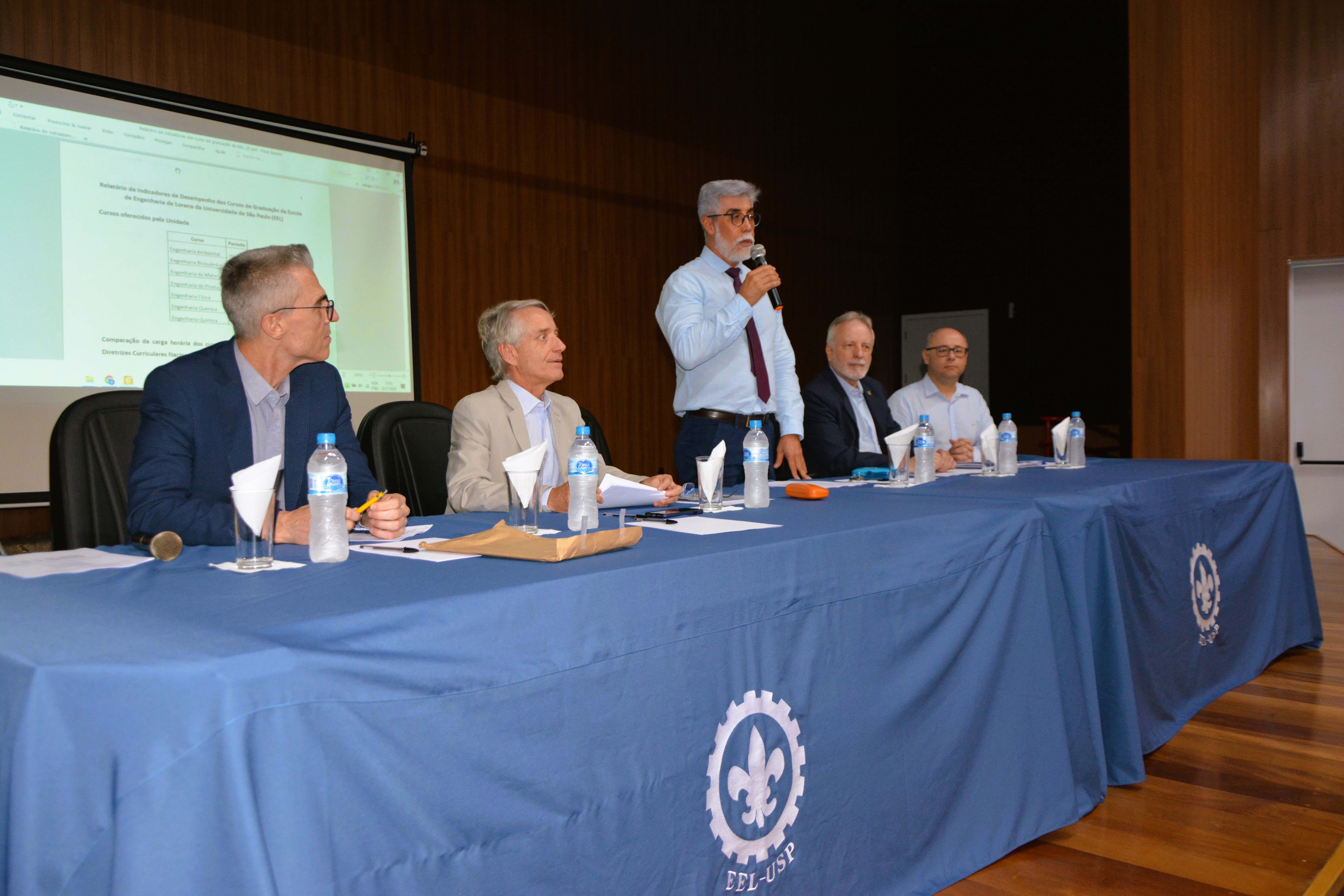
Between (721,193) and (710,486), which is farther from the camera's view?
(721,193)

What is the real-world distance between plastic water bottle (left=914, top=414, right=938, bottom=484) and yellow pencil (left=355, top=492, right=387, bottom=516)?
1518 millimetres

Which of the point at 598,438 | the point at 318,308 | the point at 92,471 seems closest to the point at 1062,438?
the point at 598,438

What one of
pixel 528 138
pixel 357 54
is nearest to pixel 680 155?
pixel 528 138

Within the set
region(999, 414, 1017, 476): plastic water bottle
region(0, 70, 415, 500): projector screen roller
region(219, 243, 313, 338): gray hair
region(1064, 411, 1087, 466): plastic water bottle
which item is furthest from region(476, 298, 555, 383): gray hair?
region(1064, 411, 1087, 466): plastic water bottle

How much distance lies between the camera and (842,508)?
1.81m

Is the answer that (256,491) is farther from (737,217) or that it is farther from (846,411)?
(846,411)

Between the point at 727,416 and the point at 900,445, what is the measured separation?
0.61m

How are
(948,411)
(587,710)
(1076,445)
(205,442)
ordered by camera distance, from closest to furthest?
(587,710)
(205,442)
(1076,445)
(948,411)

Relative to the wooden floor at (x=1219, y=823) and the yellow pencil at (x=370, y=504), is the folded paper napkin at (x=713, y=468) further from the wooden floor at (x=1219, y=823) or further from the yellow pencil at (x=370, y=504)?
the wooden floor at (x=1219, y=823)

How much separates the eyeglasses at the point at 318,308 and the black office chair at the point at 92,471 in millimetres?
341

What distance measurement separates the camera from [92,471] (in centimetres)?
180

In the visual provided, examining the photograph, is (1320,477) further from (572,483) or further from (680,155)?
(572,483)

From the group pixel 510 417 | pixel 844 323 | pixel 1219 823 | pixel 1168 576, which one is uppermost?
pixel 844 323

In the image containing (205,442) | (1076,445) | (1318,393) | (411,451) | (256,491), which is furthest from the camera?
(1318,393)
